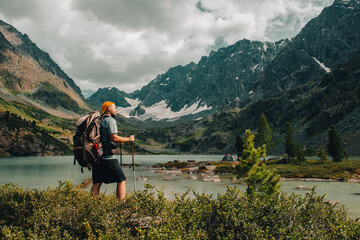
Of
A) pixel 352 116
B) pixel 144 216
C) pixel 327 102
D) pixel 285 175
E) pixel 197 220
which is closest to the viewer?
pixel 197 220

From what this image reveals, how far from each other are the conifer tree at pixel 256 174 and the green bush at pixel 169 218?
43.3ft

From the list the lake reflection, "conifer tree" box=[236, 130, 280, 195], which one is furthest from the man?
"conifer tree" box=[236, 130, 280, 195]

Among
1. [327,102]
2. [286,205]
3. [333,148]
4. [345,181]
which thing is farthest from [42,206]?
[327,102]

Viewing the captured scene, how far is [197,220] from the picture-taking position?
23.1 ft

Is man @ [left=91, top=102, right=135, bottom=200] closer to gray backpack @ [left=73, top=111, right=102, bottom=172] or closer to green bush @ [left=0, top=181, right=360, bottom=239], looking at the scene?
gray backpack @ [left=73, top=111, right=102, bottom=172]

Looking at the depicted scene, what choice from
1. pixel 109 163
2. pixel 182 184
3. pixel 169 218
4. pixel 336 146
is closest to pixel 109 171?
pixel 109 163

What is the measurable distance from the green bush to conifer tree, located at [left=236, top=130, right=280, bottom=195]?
13.2 meters

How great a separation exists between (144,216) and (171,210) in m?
0.91

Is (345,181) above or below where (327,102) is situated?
below

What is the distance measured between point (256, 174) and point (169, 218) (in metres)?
17.0

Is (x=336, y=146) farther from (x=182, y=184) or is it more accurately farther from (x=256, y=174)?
(x=256, y=174)

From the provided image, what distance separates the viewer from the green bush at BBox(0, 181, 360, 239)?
6.23 metres

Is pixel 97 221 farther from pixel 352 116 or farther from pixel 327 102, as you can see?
pixel 327 102

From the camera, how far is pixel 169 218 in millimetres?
6547
